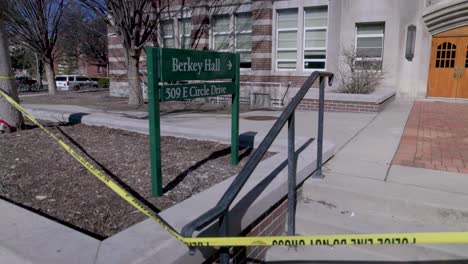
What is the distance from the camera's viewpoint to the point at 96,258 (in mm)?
1986

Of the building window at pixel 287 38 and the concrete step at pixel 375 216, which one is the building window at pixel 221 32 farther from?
the concrete step at pixel 375 216

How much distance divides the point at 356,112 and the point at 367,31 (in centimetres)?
→ 511

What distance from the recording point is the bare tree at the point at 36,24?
1881cm

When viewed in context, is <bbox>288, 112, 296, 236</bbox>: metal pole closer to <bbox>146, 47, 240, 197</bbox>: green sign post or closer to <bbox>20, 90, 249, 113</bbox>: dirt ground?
<bbox>146, 47, 240, 197</bbox>: green sign post

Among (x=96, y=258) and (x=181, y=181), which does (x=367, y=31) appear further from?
(x=96, y=258)

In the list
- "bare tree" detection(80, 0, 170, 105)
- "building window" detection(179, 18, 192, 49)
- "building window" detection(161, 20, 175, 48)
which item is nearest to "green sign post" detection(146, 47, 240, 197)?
Answer: "bare tree" detection(80, 0, 170, 105)

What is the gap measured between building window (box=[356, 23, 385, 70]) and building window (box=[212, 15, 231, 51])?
18.6 ft

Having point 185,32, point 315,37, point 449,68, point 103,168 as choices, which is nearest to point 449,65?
point 449,68

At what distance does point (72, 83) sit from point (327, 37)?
2863cm

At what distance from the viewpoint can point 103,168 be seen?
3.97 metres

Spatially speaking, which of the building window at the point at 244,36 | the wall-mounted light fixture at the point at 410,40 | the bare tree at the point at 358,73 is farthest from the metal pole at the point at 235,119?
the building window at the point at 244,36

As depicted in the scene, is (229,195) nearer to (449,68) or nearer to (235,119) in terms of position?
(235,119)

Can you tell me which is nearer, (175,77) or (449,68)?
(175,77)

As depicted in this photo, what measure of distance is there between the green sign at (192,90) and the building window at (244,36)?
12.0 metres
